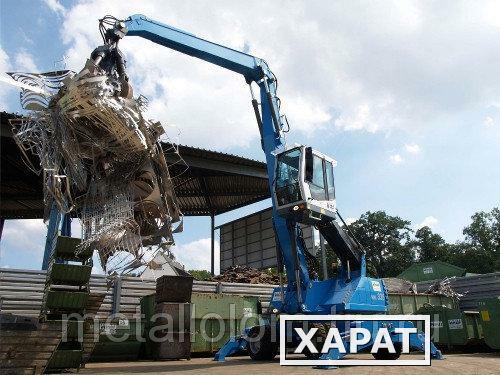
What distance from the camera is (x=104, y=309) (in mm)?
14914

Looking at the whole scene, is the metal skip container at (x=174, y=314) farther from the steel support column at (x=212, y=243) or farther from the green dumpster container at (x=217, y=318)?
the steel support column at (x=212, y=243)

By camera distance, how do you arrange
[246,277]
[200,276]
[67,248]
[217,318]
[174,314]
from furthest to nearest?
[200,276], [246,277], [217,318], [174,314], [67,248]

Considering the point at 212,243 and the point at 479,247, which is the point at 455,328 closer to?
the point at 212,243

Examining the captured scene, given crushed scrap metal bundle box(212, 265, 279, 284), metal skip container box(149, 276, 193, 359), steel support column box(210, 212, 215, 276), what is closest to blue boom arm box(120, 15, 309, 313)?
metal skip container box(149, 276, 193, 359)

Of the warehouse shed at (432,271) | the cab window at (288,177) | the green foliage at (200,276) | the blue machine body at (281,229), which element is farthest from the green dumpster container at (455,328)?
the warehouse shed at (432,271)

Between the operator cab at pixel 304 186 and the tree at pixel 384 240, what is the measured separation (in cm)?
6043

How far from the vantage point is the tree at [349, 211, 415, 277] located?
69250 mm

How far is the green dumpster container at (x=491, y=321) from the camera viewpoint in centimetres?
1430

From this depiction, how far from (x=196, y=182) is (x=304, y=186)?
17075 mm

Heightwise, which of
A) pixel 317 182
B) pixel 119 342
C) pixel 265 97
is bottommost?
pixel 119 342

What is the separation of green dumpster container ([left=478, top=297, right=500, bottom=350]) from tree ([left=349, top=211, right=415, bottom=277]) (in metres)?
55.2

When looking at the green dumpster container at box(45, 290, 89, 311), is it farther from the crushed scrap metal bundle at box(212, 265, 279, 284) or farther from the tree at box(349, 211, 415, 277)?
the tree at box(349, 211, 415, 277)

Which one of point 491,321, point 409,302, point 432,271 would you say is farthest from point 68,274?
point 432,271

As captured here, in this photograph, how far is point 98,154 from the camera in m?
8.77
